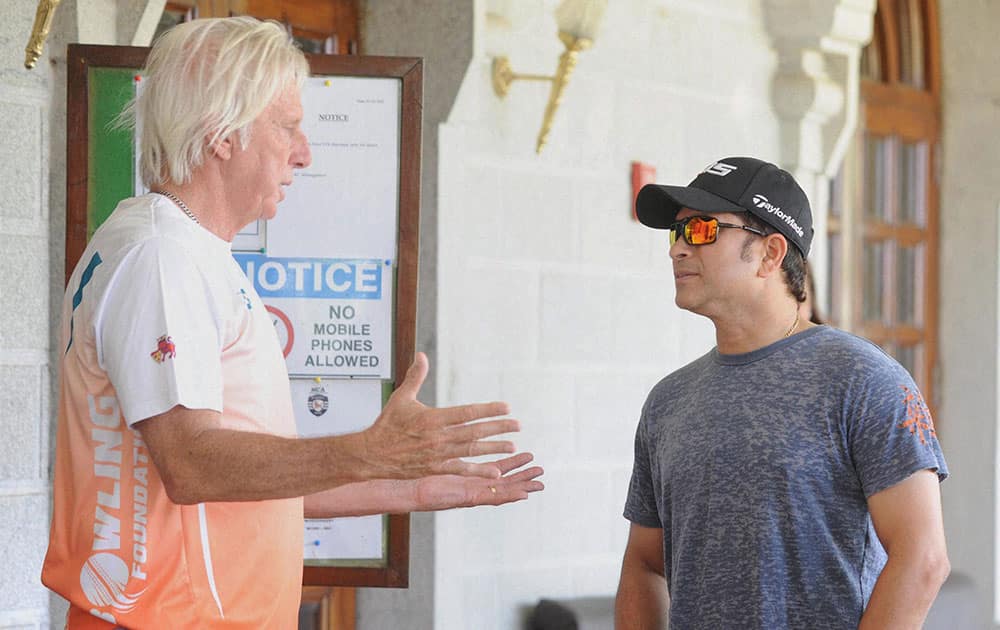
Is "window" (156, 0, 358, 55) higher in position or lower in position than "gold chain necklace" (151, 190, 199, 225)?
higher

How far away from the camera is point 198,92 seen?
1.74 meters

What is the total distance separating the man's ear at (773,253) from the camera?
2.34m

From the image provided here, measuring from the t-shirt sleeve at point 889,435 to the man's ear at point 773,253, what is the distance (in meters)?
0.30

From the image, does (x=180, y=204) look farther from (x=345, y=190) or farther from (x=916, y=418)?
(x=916, y=418)

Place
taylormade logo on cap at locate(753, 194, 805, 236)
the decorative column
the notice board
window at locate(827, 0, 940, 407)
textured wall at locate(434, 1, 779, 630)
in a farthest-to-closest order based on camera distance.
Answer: window at locate(827, 0, 940, 407)
the decorative column
textured wall at locate(434, 1, 779, 630)
the notice board
taylormade logo on cap at locate(753, 194, 805, 236)

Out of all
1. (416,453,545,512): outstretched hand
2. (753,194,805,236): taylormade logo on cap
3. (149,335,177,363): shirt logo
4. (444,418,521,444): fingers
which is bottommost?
(416,453,545,512): outstretched hand

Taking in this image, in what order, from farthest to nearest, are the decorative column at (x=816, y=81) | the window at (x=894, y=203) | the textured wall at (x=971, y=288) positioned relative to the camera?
the textured wall at (x=971, y=288) < the window at (x=894, y=203) < the decorative column at (x=816, y=81)

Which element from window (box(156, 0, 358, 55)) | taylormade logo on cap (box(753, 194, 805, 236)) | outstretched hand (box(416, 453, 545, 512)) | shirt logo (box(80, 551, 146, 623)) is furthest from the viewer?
window (box(156, 0, 358, 55))

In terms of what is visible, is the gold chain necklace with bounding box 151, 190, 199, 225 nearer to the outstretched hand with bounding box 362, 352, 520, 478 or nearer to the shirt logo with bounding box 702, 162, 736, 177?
the outstretched hand with bounding box 362, 352, 520, 478

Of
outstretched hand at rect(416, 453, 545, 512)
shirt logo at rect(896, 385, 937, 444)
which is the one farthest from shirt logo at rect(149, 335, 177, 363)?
shirt logo at rect(896, 385, 937, 444)

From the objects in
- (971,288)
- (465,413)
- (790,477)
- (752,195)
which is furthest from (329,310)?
(971,288)

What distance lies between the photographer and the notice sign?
8.61ft

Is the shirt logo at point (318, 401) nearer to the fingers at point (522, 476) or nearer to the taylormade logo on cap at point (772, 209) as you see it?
the fingers at point (522, 476)

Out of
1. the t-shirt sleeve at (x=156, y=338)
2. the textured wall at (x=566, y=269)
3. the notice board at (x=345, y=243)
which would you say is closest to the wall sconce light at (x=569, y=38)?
the textured wall at (x=566, y=269)
